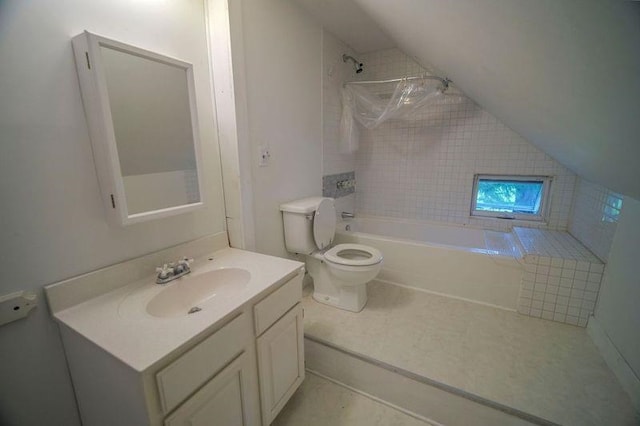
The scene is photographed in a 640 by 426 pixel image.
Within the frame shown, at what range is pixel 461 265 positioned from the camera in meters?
2.15

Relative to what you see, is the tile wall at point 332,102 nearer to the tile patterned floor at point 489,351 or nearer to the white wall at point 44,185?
the tile patterned floor at point 489,351

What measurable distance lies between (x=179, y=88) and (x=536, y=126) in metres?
2.08

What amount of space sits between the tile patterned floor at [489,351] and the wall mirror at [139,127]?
1273 millimetres

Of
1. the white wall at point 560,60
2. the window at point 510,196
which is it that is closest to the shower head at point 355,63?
the white wall at point 560,60

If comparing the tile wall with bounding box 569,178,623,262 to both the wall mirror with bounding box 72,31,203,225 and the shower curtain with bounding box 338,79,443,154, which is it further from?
the wall mirror with bounding box 72,31,203,225

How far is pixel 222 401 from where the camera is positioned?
0.98 metres

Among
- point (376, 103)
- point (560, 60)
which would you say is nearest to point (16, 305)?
point (560, 60)

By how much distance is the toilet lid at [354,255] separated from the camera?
1.91 meters

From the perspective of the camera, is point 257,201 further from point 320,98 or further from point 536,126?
point 536,126

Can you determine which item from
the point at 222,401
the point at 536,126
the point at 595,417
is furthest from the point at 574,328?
the point at 222,401

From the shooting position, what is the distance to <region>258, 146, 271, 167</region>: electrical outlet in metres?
1.80

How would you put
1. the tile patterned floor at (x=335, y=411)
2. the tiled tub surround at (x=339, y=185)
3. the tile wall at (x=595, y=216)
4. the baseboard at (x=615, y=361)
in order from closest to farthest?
the baseboard at (x=615, y=361) → the tile patterned floor at (x=335, y=411) → the tile wall at (x=595, y=216) → the tiled tub surround at (x=339, y=185)

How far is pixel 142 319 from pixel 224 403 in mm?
433

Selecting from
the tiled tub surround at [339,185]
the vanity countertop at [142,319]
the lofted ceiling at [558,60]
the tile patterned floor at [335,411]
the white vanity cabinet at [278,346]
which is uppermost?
the lofted ceiling at [558,60]
